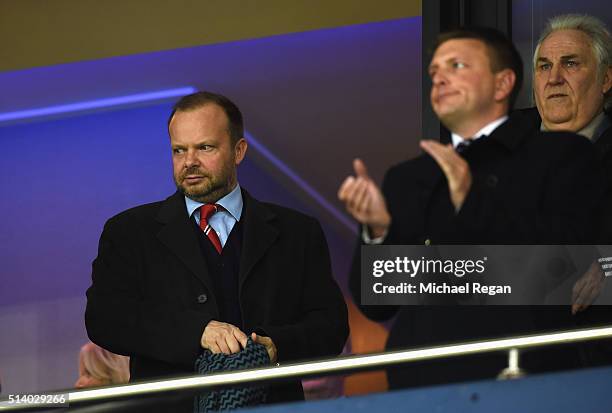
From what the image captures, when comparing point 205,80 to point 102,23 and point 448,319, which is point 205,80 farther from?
point 448,319

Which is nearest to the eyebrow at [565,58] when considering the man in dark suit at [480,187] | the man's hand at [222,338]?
the man in dark suit at [480,187]

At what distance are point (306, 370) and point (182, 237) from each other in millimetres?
1626

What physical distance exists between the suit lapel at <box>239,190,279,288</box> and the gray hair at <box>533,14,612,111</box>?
112cm

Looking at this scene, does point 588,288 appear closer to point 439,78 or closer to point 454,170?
point 454,170

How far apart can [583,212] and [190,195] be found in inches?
54.4

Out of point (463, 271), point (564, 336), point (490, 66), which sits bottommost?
Answer: point (564, 336)

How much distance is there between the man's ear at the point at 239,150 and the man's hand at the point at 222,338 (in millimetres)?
683

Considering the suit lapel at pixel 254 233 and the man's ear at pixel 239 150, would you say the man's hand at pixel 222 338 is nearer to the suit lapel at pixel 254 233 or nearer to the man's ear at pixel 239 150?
the suit lapel at pixel 254 233

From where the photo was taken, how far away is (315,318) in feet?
14.8

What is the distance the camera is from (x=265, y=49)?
5445 mm

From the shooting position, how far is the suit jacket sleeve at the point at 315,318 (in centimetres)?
439

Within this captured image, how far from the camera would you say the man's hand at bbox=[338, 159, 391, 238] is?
484 cm

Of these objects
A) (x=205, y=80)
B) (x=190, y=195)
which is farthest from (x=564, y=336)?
(x=205, y=80)

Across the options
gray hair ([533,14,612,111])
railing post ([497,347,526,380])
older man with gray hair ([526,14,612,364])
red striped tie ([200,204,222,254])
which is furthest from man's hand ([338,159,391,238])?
railing post ([497,347,526,380])
